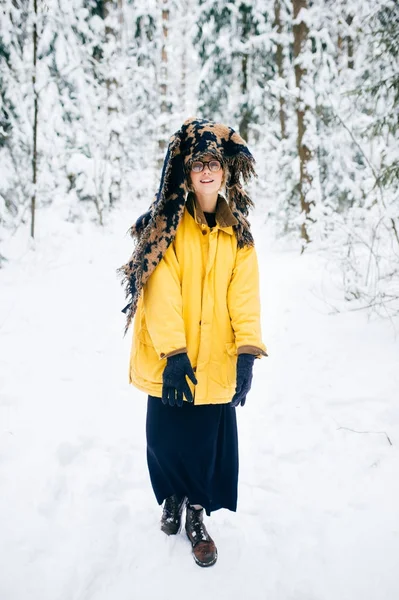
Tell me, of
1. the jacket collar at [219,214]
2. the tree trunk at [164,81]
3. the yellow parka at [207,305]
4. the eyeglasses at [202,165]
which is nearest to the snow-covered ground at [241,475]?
the yellow parka at [207,305]

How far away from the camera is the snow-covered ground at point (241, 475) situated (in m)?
2.02

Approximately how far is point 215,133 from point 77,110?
11.8 metres

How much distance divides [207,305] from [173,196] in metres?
0.62

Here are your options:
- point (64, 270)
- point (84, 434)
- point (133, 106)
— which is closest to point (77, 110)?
point (64, 270)

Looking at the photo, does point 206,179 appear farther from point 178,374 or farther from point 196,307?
point 178,374

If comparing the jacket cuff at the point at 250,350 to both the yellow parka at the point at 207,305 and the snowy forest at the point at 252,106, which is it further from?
the snowy forest at the point at 252,106

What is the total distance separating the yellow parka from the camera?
194 centimetres

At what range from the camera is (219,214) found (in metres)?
2.02

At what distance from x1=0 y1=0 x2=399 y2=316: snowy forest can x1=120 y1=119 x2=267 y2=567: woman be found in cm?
297

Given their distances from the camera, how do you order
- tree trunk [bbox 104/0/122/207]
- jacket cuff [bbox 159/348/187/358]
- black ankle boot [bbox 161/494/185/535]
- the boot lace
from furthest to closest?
tree trunk [bbox 104/0/122/207] < black ankle boot [bbox 161/494/185/535] < the boot lace < jacket cuff [bbox 159/348/187/358]

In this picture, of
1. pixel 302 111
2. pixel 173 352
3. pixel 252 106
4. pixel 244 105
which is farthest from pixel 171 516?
pixel 244 105

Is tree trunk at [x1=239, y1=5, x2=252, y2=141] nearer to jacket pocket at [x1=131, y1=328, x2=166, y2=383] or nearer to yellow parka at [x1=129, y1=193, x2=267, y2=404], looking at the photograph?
yellow parka at [x1=129, y1=193, x2=267, y2=404]

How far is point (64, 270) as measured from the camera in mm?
8375

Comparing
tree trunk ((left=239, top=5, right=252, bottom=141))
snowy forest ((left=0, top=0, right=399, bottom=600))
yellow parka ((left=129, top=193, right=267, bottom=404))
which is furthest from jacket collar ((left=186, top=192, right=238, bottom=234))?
tree trunk ((left=239, top=5, right=252, bottom=141))
